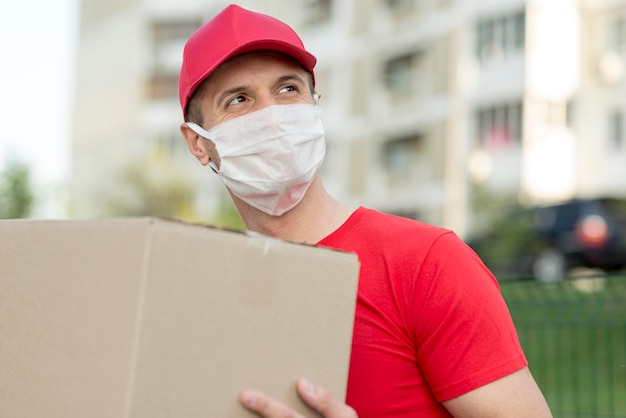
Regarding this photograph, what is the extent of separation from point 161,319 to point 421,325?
1.98 feet

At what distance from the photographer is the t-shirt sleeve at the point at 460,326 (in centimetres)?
194

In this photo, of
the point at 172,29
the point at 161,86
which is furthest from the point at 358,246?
the point at 172,29

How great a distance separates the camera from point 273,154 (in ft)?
7.50

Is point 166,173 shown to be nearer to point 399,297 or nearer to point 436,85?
point 436,85

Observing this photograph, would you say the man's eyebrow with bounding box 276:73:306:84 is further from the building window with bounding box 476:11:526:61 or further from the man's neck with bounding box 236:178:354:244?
the building window with bounding box 476:11:526:61

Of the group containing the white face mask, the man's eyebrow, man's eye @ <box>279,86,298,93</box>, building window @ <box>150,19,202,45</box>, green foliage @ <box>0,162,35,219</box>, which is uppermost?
building window @ <box>150,19,202,45</box>

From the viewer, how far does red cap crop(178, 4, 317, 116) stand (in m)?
2.19

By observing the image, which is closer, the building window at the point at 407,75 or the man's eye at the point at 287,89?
the man's eye at the point at 287,89

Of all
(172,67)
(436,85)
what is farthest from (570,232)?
(172,67)

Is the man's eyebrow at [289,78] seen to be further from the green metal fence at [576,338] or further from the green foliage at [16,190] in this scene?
the green foliage at [16,190]

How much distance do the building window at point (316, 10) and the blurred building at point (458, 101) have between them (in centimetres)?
4

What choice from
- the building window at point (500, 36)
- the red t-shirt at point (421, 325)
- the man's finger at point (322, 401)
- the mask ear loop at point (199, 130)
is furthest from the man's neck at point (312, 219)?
the building window at point (500, 36)

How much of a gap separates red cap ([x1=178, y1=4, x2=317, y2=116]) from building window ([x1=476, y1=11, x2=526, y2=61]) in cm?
2380

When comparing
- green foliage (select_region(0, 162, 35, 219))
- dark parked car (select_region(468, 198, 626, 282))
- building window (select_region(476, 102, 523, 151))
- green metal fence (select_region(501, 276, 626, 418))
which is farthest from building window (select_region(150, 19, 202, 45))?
green metal fence (select_region(501, 276, 626, 418))
